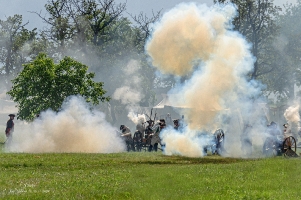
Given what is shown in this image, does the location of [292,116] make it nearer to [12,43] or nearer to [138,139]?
[138,139]

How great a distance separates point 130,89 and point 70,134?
3898 cm

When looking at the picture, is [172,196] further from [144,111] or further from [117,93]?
[117,93]

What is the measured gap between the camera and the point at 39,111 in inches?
1258

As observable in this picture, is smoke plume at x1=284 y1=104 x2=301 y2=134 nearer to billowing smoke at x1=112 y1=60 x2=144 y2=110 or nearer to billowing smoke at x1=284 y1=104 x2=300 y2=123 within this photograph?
billowing smoke at x1=284 y1=104 x2=300 y2=123

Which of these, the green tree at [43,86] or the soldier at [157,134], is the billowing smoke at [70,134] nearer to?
the green tree at [43,86]

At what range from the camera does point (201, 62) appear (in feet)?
93.5

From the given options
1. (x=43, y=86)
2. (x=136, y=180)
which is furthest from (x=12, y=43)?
(x=136, y=180)

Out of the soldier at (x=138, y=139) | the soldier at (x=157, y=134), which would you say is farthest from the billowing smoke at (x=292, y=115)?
the soldier at (x=138, y=139)

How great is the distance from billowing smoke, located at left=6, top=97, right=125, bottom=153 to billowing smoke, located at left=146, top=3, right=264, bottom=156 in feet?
13.7

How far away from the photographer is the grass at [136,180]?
12.5 metres

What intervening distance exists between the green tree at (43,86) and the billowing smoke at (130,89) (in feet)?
109

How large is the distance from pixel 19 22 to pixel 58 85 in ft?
135

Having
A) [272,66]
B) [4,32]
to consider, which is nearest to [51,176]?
[272,66]

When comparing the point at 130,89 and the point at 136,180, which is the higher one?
the point at 130,89
